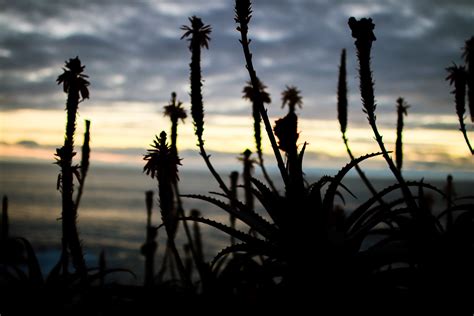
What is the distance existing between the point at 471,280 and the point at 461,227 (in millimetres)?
455

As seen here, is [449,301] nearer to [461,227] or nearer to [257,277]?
[461,227]

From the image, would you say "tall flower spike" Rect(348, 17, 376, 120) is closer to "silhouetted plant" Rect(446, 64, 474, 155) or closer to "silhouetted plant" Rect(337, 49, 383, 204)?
"silhouetted plant" Rect(446, 64, 474, 155)

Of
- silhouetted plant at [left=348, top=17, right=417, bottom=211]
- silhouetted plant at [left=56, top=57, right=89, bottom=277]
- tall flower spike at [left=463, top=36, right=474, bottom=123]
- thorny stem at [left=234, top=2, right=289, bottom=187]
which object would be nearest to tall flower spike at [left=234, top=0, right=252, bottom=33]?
thorny stem at [left=234, top=2, right=289, bottom=187]

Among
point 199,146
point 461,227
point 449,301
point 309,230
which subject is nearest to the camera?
point 449,301

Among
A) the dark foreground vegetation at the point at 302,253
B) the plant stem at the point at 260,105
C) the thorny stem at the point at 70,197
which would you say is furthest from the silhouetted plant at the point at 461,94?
the thorny stem at the point at 70,197

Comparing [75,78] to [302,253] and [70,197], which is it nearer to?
[70,197]

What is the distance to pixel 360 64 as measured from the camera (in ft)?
12.1

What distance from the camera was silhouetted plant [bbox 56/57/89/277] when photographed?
3.55m

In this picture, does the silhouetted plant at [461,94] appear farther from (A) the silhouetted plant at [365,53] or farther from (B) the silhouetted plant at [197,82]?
(B) the silhouetted plant at [197,82]

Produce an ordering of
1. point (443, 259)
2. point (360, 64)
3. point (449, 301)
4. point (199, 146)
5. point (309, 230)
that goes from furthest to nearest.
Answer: point (199, 146), point (360, 64), point (309, 230), point (443, 259), point (449, 301)

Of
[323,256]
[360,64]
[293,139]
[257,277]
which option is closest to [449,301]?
[323,256]

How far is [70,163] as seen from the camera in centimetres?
380

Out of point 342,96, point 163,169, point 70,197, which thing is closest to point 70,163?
point 70,197

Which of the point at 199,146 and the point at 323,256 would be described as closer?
the point at 323,256
